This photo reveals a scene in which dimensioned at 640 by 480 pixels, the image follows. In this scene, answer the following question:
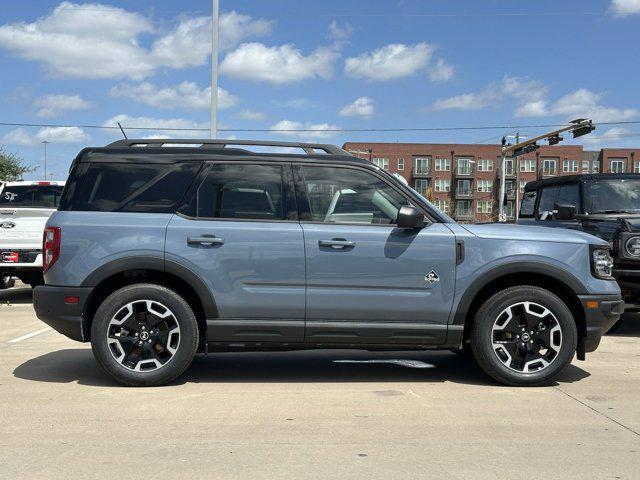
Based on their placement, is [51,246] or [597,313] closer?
[51,246]

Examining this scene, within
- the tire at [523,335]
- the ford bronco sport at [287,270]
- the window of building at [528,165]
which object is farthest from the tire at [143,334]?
the window of building at [528,165]

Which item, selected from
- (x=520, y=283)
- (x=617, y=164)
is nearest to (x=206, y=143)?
(x=520, y=283)

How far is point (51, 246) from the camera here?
→ 5371 millimetres

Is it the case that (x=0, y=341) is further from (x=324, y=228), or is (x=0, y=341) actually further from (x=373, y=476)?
(x=373, y=476)

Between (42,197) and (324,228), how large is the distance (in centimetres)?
870

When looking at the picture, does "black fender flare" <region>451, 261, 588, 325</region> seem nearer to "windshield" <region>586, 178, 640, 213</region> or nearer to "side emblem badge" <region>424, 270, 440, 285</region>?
"side emblem badge" <region>424, 270, 440, 285</region>

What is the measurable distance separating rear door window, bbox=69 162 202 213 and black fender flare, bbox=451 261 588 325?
2455mm

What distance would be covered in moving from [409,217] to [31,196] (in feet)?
30.4

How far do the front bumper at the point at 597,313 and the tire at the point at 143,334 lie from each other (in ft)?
10.5

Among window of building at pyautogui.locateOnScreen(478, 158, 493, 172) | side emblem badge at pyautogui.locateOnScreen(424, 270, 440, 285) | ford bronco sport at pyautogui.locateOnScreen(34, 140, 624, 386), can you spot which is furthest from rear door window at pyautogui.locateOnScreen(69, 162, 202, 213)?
window of building at pyautogui.locateOnScreen(478, 158, 493, 172)

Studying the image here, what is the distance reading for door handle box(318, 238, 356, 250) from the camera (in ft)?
17.5

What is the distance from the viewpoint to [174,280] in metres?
5.49

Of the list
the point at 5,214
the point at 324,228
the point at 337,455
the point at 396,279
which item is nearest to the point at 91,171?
the point at 324,228

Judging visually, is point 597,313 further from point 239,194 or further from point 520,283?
point 239,194
